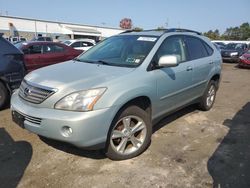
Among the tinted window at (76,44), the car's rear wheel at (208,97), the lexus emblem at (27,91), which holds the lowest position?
the tinted window at (76,44)

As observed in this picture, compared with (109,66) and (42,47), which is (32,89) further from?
(42,47)

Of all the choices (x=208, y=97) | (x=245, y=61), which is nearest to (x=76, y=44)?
(x=245, y=61)

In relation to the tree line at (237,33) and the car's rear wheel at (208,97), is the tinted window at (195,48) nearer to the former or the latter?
the car's rear wheel at (208,97)

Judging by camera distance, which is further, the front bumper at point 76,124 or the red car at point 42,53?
the red car at point 42,53

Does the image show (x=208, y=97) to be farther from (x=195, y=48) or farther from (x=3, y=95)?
(x=3, y=95)

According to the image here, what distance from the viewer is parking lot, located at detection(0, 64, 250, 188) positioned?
10.8ft

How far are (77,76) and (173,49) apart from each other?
6.18 ft

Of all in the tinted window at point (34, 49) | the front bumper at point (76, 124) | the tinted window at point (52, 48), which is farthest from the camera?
the tinted window at point (52, 48)

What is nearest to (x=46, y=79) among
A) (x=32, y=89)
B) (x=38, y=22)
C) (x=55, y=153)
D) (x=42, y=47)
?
(x=32, y=89)

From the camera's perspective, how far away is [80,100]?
324cm

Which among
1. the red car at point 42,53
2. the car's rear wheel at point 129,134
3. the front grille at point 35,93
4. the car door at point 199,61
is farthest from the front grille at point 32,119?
the red car at point 42,53

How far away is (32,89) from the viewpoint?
3.61 metres

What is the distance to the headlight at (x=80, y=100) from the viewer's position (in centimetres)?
322

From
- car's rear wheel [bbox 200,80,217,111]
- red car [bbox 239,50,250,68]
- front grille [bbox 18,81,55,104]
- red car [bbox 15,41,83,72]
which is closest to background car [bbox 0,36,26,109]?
front grille [bbox 18,81,55,104]
